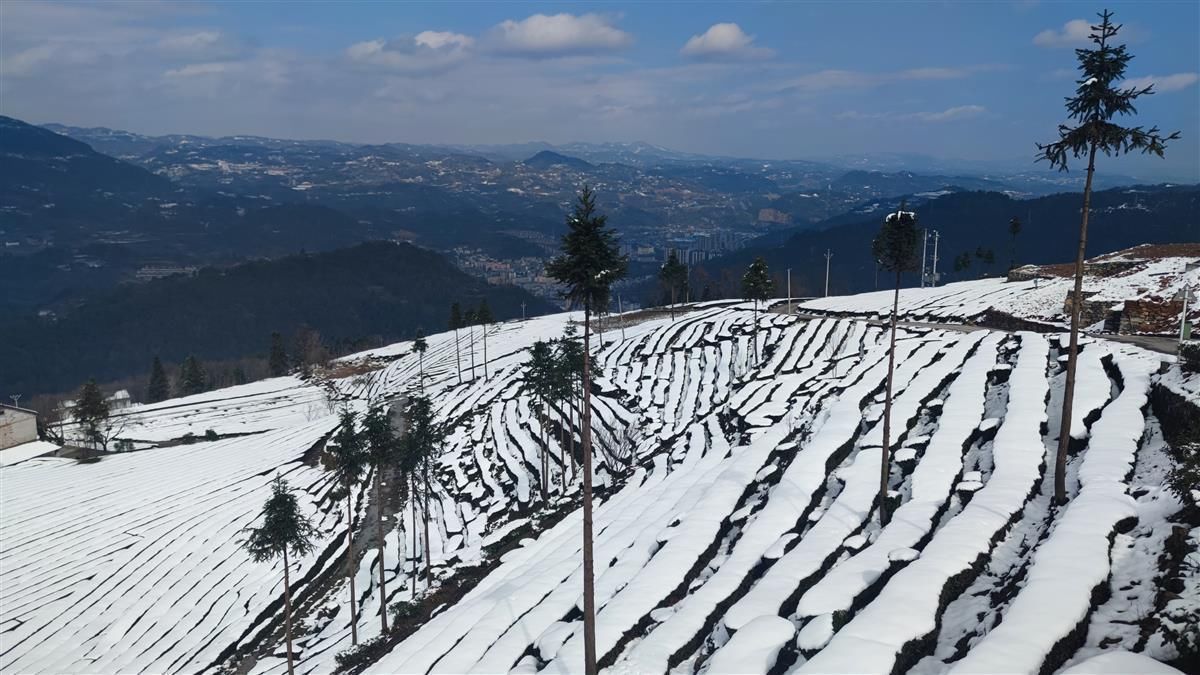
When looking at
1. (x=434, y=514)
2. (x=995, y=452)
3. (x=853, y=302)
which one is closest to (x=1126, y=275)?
(x=853, y=302)

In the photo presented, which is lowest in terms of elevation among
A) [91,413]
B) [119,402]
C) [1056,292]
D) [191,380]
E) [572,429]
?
[191,380]

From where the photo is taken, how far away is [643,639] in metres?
19.4

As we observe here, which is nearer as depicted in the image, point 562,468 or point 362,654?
point 362,654

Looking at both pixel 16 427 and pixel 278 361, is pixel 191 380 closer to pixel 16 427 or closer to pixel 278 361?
pixel 278 361

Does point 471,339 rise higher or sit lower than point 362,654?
higher

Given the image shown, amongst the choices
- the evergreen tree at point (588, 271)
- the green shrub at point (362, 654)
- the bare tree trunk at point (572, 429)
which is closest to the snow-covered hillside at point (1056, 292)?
the bare tree trunk at point (572, 429)

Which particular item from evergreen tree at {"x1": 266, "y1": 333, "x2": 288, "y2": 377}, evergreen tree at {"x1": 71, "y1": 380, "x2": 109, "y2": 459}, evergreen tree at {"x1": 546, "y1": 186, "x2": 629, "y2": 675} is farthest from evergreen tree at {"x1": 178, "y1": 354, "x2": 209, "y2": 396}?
evergreen tree at {"x1": 546, "y1": 186, "x2": 629, "y2": 675}

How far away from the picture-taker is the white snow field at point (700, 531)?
54.5 ft

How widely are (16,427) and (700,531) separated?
3959 inches

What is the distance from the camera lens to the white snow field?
1662 centimetres

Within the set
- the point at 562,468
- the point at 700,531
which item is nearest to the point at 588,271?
the point at 700,531

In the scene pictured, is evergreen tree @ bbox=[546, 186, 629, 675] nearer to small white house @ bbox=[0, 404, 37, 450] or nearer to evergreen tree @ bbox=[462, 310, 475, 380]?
evergreen tree @ bbox=[462, 310, 475, 380]

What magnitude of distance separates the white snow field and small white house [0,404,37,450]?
35.9ft

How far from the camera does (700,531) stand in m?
26.3
